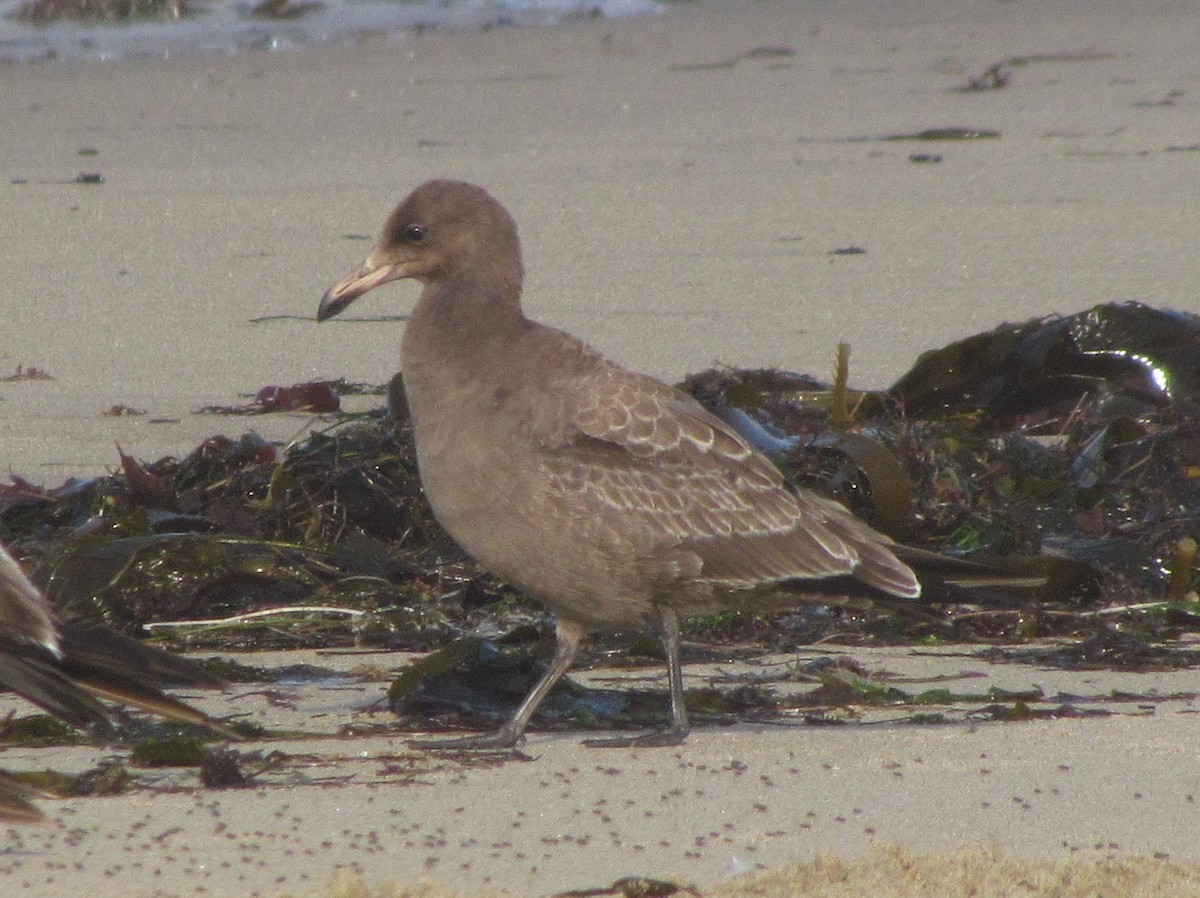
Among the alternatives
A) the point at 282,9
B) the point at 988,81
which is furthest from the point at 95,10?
the point at 988,81

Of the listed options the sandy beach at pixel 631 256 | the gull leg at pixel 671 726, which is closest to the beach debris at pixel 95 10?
the sandy beach at pixel 631 256

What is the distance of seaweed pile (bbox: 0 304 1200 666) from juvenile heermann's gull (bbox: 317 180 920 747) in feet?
→ 1.66

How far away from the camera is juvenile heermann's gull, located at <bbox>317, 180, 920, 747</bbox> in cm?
450

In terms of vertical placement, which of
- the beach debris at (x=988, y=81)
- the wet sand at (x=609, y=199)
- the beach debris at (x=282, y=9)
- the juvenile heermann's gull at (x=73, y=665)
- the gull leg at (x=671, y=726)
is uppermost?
the beach debris at (x=282, y=9)

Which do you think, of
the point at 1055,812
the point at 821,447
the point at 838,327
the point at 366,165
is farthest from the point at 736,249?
the point at 1055,812

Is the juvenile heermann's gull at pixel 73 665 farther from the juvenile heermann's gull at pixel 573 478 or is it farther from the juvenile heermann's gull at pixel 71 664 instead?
the juvenile heermann's gull at pixel 573 478

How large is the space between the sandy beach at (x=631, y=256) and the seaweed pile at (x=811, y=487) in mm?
575

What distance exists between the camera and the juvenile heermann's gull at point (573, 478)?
450 centimetres

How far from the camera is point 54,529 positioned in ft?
19.1

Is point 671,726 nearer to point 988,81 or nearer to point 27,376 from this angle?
point 27,376

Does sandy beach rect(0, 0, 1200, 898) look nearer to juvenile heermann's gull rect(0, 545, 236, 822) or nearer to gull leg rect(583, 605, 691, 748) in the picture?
gull leg rect(583, 605, 691, 748)

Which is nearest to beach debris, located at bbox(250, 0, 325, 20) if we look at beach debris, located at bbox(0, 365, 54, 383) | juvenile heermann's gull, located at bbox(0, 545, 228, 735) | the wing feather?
beach debris, located at bbox(0, 365, 54, 383)

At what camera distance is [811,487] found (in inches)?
227

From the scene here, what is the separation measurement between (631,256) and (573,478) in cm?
510
